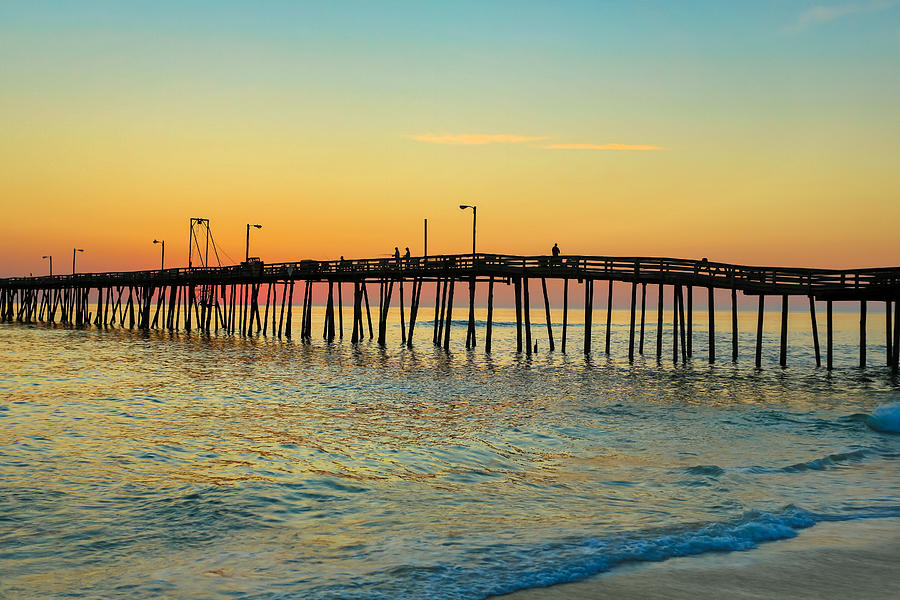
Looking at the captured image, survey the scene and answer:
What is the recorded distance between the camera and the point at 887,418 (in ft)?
55.6

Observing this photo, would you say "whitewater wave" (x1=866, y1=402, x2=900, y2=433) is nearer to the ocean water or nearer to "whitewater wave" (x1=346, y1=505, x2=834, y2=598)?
the ocean water

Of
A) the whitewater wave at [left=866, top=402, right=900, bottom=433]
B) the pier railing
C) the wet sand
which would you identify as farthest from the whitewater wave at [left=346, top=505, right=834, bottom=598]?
the pier railing

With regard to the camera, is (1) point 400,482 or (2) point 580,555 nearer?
(2) point 580,555

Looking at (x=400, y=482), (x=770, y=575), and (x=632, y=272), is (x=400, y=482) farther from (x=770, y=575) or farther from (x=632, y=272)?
(x=632, y=272)

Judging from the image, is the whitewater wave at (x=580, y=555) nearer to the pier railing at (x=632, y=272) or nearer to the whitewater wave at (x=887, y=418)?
the whitewater wave at (x=887, y=418)

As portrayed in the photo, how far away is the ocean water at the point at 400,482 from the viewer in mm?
7570

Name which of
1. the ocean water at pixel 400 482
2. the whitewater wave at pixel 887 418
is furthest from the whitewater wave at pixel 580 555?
the whitewater wave at pixel 887 418

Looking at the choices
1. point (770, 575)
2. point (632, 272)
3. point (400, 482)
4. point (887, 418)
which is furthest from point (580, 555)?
point (632, 272)

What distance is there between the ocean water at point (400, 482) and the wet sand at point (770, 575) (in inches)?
11.4

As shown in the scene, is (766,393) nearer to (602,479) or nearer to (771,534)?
(602,479)

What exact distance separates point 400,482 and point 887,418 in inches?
486

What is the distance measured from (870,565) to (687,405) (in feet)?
46.4

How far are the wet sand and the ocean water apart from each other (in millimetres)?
289

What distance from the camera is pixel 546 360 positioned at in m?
40.4
